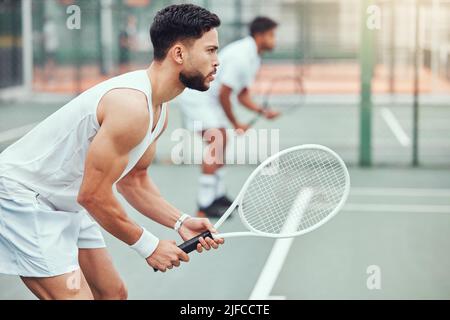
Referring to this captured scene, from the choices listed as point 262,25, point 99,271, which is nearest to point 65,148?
point 99,271

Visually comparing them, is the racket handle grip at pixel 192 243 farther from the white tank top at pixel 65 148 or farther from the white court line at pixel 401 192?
the white court line at pixel 401 192

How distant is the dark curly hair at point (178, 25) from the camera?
290 cm

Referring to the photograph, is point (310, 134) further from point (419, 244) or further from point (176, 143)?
point (419, 244)

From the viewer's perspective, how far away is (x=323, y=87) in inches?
671

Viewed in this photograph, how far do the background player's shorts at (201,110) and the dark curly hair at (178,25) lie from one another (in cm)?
384

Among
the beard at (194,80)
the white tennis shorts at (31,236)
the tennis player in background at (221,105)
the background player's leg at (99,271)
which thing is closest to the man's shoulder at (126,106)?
the beard at (194,80)

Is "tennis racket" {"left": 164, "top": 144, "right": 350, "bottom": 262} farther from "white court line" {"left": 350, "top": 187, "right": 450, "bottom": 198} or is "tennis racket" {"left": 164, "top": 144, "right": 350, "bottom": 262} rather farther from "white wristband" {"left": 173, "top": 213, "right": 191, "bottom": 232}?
"white court line" {"left": 350, "top": 187, "right": 450, "bottom": 198}

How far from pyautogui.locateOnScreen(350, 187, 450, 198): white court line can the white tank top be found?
16.5ft

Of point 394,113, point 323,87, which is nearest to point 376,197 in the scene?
point 394,113

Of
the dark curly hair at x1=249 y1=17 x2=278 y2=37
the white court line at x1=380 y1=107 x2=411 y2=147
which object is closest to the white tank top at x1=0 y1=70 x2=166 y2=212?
the dark curly hair at x1=249 y1=17 x2=278 y2=37

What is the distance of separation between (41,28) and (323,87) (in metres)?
5.52
